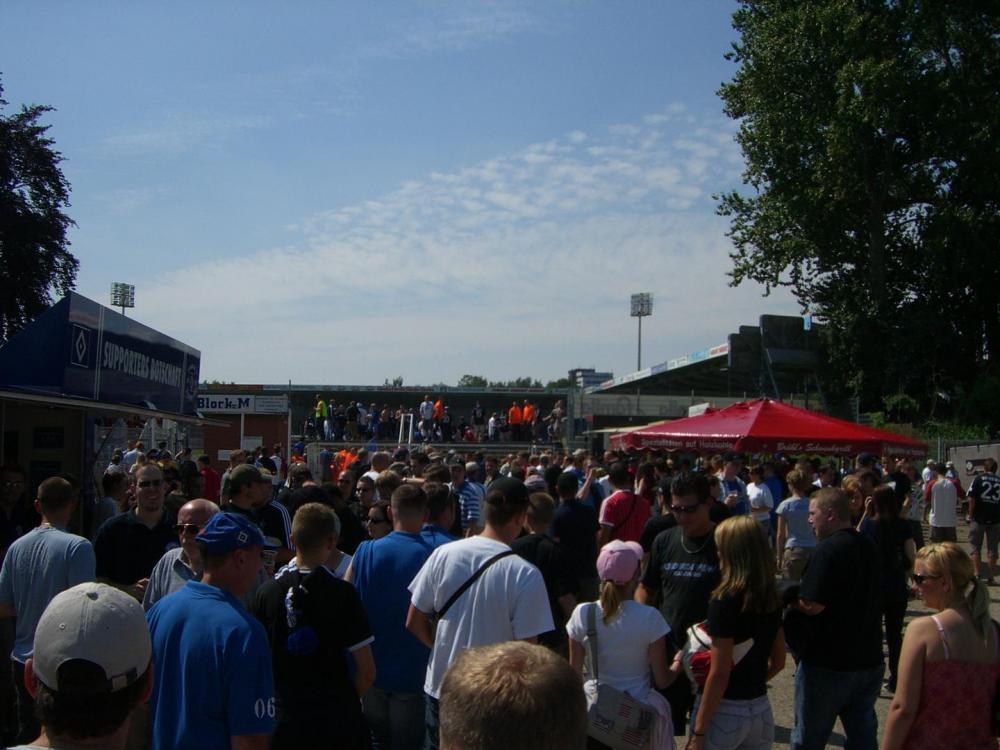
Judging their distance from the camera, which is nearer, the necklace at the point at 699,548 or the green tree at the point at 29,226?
the necklace at the point at 699,548

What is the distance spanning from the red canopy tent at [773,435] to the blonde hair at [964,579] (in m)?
10.4

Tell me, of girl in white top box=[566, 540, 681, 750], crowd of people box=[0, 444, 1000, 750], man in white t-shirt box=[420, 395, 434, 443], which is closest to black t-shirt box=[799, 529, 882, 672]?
crowd of people box=[0, 444, 1000, 750]

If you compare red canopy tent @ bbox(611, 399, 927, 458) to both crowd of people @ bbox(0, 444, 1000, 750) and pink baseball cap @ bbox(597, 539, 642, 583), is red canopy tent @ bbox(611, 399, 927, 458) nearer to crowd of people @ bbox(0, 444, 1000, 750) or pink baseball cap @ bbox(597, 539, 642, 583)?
crowd of people @ bbox(0, 444, 1000, 750)

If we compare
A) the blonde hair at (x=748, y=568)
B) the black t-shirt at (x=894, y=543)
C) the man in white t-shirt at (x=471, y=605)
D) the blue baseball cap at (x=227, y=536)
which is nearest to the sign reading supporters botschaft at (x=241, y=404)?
the black t-shirt at (x=894, y=543)

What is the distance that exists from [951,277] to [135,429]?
89.8 feet

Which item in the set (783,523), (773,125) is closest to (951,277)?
(773,125)

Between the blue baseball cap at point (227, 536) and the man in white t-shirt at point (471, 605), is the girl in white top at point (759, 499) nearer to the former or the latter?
the man in white t-shirt at point (471, 605)

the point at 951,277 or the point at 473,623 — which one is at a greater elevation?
the point at 951,277

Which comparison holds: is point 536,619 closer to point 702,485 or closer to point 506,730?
point 702,485

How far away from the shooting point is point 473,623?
4074 millimetres

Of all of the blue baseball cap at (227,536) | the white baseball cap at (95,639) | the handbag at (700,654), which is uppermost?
the blue baseball cap at (227,536)

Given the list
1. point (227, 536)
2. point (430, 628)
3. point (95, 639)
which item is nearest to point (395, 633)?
point (430, 628)

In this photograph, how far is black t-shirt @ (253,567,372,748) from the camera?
147 inches

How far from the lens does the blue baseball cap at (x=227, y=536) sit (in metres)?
3.32
